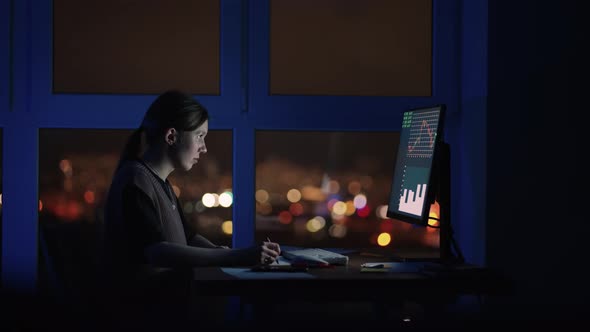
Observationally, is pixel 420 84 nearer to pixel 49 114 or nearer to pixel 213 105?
pixel 213 105

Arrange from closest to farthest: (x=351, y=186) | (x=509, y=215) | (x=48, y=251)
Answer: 1. (x=48, y=251)
2. (x=509, y=215)
3. (x=351, y=186)

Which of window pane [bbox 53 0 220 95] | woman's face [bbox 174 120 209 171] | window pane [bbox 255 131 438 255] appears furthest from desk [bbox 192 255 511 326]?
window pane [bbox 53 0 220 95]

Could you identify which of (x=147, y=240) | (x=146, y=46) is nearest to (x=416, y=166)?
(x=147, y=240)

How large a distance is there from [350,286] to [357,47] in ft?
4.79

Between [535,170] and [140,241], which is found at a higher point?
[535,170]

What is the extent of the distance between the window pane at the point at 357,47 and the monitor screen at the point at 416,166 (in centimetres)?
52

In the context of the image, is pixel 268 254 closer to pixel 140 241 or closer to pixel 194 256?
pixel 194 256

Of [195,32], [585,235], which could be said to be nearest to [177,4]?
[195,32]

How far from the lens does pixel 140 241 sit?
2164 mm

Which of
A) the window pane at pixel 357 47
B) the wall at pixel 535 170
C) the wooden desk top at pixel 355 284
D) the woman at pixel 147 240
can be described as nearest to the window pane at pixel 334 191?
the window pane at pixel 357 47

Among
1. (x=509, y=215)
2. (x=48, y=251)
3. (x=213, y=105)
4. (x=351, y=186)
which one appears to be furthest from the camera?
(x=351, y=186)

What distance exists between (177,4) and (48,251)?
1430 millimetres

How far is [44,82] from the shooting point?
9.53 feet

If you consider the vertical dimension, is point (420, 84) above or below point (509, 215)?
above
